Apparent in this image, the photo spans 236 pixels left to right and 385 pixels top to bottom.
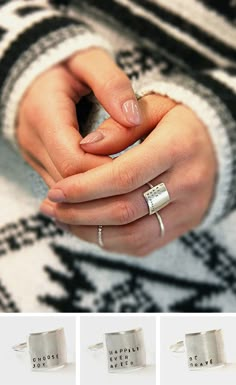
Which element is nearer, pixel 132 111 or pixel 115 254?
pixel 132 111

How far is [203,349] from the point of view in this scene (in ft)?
0.96

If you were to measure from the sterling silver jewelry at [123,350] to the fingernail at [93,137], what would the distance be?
100 millimetres

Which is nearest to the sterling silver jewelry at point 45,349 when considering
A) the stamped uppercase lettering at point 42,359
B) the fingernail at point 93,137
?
the stamped uppercase lettering at point 42,359

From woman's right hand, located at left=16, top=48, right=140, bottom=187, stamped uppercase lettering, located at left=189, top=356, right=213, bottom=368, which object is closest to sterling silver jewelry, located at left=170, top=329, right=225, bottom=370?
stamped uppercase lettering, located at left=189, top=356, right=213, bottom=368

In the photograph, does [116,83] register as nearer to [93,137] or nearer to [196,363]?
[93,137]

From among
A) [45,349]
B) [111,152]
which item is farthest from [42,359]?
[111,152]

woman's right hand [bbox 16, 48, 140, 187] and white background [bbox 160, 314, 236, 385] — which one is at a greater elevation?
woman's right hand [bbox 16, 48, 140, 187]

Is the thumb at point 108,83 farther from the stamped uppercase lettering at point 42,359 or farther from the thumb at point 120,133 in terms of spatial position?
the stamped uppercase lettering at point 42,359

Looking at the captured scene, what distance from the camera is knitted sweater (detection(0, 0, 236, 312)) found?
12.7 inches

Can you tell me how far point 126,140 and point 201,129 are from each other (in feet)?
0.19

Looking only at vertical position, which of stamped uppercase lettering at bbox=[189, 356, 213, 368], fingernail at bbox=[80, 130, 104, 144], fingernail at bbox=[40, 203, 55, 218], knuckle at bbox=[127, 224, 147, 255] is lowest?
stamped uppercase lettering at bbox=[189, 356, 213, 368]

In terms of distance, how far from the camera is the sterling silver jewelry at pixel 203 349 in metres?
0.29

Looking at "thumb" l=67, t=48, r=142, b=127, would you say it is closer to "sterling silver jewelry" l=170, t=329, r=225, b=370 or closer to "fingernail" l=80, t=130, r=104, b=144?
"fingernail" l=80, t=130, r=104, b=144

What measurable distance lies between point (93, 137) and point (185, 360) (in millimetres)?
127
